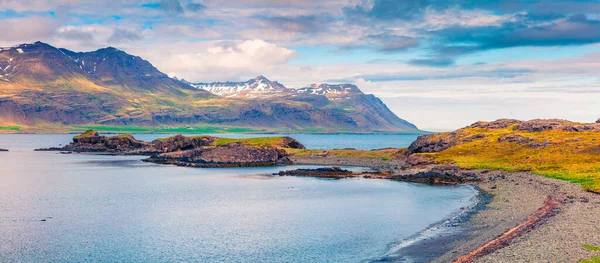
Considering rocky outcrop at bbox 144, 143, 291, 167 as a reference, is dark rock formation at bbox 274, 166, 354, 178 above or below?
below

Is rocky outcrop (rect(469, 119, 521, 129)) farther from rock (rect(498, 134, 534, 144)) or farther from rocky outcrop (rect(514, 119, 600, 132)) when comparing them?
rock (rect(498, 134, 534, 144))

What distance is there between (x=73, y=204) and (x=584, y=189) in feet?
251

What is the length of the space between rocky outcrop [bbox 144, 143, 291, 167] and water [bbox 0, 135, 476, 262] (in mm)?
39060

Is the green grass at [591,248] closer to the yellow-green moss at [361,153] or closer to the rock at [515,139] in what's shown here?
the rock at [515,139]

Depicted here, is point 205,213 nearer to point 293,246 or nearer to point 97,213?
point 97,213

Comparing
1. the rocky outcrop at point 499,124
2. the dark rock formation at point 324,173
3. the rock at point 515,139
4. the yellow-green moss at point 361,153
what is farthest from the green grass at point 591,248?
the rocky outcrop at point 499,124

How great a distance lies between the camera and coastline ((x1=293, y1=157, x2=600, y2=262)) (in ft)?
130

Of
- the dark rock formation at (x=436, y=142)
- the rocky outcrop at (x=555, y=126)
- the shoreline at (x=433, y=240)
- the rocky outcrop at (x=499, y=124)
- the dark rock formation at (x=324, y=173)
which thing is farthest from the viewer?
the rocky outcrop at (x=499, y=124)

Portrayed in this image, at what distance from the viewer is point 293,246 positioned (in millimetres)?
49938

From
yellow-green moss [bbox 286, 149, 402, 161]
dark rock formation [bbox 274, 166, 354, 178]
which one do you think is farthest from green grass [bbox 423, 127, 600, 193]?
yellow-green moss [bbox 286, 149, 402, 161]

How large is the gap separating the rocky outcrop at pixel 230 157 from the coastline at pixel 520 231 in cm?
8760

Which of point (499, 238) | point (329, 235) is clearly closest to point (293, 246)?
Result: point (329, 235)

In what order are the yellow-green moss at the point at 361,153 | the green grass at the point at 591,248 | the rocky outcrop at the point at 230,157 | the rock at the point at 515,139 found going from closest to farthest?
the green grass at the point at 591,248, the rock at the point at 515,139, the rocky outcrop at the point at 230,157, the yellow-green moss at the point at 361,153

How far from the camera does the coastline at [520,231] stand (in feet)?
130
